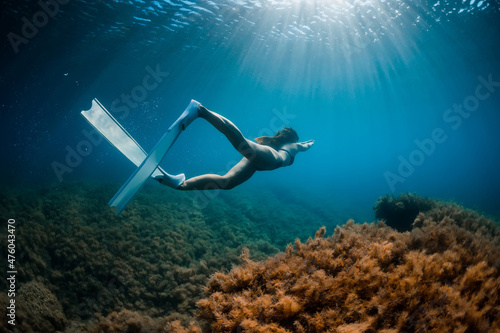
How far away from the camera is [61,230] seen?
7039 mm

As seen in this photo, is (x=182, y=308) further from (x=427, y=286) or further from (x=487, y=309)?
(x=487, y=309)

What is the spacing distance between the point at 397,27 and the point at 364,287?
25.3 meters

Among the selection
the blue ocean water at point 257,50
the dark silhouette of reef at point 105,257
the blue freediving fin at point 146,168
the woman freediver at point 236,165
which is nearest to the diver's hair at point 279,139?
the woman freediver at point 236,165

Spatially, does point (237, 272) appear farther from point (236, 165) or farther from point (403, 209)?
point (403, 209)

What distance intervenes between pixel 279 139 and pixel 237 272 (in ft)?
15.3

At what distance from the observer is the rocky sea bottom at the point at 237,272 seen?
2004 millimetres

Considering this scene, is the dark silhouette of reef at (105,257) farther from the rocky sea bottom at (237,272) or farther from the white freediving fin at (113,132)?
the white freediving fin at (113,132)

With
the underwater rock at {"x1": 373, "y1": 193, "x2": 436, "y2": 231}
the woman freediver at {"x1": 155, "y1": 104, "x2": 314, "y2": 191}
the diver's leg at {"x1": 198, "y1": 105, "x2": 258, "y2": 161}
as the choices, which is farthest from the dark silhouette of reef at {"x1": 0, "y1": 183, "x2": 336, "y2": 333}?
the underwater rock at {"x1": 373, "y1": 193, "x2": 436, "y2": 231}

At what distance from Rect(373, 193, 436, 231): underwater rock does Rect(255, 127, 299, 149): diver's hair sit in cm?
409

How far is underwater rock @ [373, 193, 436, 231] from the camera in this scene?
685 centimetres

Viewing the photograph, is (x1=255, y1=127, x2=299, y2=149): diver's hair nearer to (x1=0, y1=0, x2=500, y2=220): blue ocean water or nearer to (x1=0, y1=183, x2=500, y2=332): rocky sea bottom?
(x1=0, y1=183, x2=500, y2=332): rocky sea bottom

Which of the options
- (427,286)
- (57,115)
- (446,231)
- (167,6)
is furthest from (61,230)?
(57,115)

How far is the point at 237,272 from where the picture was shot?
2.71 metres

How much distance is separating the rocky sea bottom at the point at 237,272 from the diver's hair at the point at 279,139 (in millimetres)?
3081
